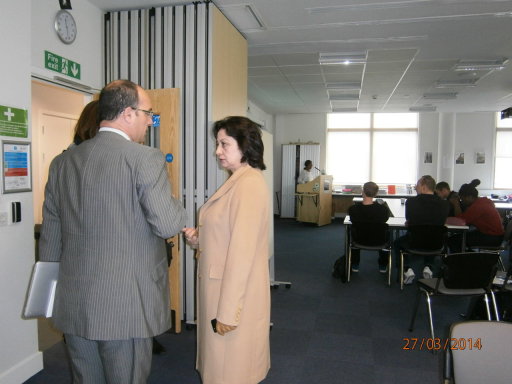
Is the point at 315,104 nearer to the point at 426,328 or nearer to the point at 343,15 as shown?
the point at 343,15

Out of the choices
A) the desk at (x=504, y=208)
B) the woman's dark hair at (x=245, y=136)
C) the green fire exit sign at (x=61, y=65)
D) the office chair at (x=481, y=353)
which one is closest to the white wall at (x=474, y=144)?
the desk at (x=504, y=208)

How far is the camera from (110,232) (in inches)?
52.7

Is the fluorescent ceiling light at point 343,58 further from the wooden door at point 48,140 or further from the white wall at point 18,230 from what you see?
the wooden door at point 48,140

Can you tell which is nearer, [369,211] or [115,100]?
[115,100]

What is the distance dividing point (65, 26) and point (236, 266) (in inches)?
103

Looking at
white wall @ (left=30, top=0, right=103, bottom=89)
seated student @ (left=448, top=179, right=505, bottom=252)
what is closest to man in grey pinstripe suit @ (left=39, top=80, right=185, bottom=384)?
white wall @ (left=30, top=0, right=103, bottom=89)

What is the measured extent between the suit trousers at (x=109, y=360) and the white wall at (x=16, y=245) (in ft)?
4.30

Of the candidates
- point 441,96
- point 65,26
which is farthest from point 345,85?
point 65,26

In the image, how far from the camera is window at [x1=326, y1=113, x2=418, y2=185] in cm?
1051

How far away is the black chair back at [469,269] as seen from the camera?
2.99 metres

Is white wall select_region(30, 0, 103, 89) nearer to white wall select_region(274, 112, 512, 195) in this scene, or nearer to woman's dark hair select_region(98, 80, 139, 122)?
woman's dark hair select_region(98, 80, 139, 122)

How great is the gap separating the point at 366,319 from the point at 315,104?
6.29m

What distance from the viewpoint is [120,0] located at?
3410 millimetres

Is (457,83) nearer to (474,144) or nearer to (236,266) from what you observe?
(474,144)
